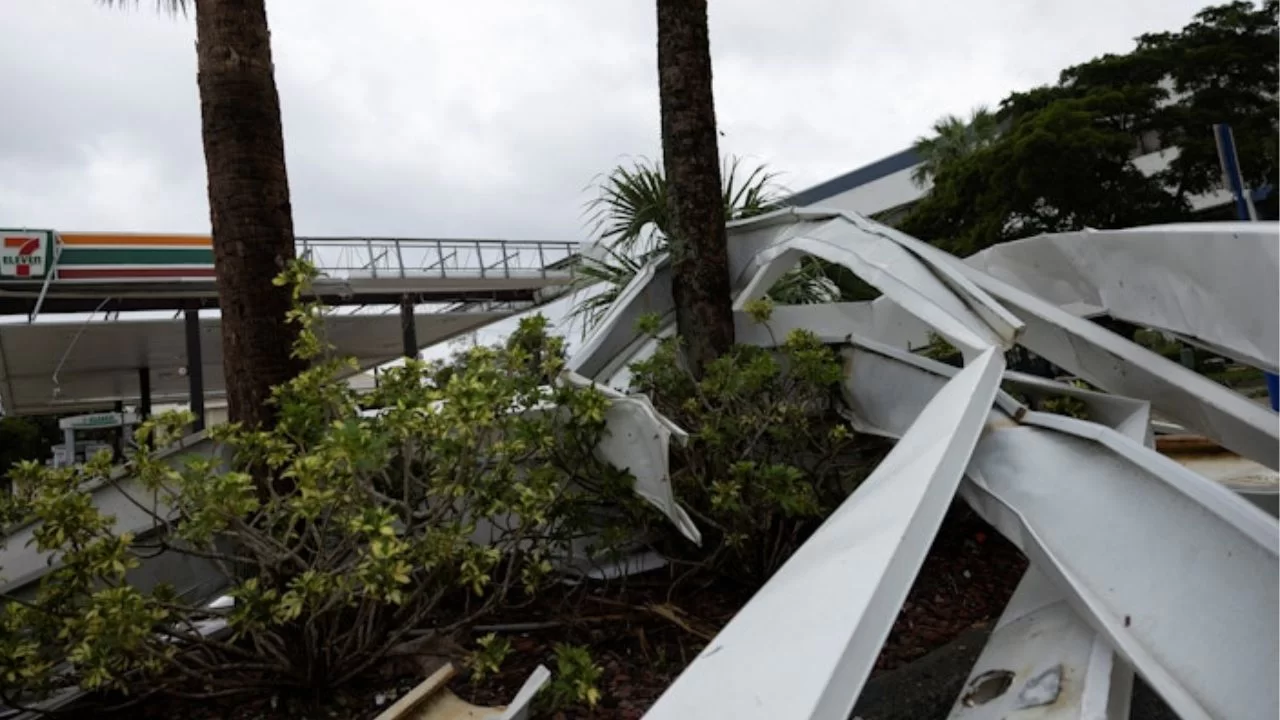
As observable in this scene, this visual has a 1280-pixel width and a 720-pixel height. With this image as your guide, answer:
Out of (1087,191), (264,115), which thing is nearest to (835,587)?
(264,115)

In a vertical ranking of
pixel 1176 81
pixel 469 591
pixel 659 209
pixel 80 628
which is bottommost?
pixel 469 591

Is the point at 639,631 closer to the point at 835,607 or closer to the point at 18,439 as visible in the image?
the point at 835,607

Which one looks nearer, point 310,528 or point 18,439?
point 310,528

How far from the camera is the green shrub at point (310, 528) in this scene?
2.50m

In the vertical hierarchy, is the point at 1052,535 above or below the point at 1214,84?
below

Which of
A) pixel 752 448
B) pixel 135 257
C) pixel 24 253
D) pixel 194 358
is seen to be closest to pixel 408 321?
pixel 194 358

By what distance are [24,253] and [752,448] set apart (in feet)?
42.0

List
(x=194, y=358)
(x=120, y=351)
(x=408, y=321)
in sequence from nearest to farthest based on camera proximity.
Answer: (x=194, y=358), (x=120, y=351), (x=408, y=321)

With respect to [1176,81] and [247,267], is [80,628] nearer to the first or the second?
[247,267]

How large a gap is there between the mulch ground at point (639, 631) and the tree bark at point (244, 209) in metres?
1.21

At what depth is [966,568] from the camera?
4.38m

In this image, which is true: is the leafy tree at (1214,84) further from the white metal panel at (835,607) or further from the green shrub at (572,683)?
the green shrub at (572,683)

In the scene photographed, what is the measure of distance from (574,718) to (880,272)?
1.94 meters

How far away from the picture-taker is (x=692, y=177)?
454cm
